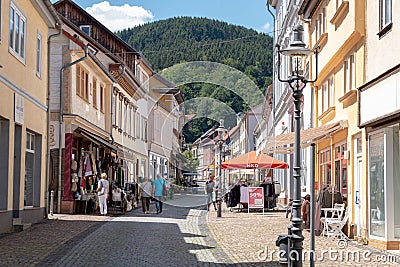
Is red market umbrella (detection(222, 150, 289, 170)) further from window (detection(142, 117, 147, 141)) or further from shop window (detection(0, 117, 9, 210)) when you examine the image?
window (detection(142, 117, 147, 141))

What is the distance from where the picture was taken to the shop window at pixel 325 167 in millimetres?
22141

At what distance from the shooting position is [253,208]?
30703mm

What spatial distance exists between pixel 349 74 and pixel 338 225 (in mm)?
3939

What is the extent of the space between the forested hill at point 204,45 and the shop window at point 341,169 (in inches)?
Result: 244

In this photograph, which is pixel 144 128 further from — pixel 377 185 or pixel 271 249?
pixel 271 249

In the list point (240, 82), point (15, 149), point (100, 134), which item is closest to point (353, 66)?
point (240, 82)

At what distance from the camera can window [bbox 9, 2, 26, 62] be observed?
18125mm

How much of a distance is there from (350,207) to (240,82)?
6159mm

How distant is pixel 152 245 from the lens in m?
15.3

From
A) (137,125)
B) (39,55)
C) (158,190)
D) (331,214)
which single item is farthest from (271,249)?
(137,125)

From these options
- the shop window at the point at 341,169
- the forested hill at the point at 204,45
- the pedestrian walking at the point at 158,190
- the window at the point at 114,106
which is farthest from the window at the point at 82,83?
A: the shop window at the point at 341,169

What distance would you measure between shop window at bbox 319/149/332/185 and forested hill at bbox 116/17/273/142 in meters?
3.84

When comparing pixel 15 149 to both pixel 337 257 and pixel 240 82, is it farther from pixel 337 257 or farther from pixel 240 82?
pixel 337 257

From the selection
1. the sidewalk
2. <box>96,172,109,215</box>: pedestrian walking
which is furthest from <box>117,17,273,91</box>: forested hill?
the sidewalk
